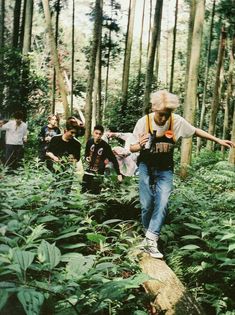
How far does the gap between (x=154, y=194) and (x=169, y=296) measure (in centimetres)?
143

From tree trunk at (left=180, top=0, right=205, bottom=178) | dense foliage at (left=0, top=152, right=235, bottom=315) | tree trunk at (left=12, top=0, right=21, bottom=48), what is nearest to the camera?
dense foliage at (left=0, top=152, right=235, bottom=315)

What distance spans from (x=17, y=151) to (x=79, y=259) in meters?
8.17

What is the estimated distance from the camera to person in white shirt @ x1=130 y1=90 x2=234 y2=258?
4.37m

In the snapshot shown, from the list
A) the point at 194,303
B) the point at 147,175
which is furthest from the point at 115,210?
the point at 194,303

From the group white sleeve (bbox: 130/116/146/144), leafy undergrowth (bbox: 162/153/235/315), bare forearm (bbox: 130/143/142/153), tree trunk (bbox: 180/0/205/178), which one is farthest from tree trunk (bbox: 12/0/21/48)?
bare forearm (bbox: 130/143/142/153)

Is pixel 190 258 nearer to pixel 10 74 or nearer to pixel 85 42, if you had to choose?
pixel 10 74

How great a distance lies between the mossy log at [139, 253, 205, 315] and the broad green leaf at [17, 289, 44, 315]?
128cm

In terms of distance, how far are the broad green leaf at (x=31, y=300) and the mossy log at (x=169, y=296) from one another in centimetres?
128

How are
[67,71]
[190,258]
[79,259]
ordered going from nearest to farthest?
[79,259] → [190,258] → [67,71]

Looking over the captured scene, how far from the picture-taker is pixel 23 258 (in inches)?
93.4

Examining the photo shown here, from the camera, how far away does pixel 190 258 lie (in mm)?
4434

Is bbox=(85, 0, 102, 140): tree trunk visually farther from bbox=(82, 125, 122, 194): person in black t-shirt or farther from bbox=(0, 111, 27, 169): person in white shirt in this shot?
bbox=(82, 125, 122, 194): person in black t-shirt

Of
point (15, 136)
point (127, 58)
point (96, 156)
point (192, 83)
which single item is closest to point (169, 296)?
point (96, 156)

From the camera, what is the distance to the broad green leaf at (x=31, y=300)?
2043 millimetres
